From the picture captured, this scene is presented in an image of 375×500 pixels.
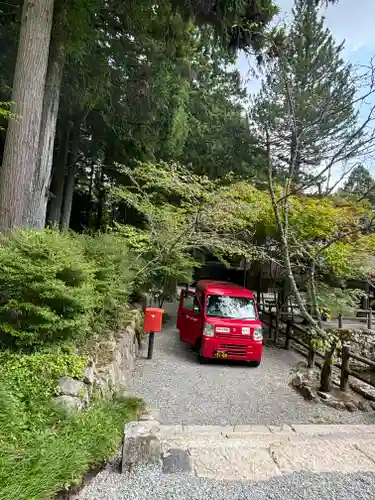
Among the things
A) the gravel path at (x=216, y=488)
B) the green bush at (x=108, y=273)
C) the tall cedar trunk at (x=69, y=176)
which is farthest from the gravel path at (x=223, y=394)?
the tall cedar trunk at (x=69, y=176)

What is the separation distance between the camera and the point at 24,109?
496cm

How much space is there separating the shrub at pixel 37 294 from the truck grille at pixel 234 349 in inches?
150

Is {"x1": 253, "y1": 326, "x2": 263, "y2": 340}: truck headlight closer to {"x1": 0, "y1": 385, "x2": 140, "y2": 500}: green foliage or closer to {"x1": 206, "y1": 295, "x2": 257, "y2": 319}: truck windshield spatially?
{"x1": 206, "y1": 295, "x2": 257, "y2": 319}: truck windshield

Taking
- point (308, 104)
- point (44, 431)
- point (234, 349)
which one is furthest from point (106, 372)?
point (308, 104)

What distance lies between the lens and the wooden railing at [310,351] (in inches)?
221

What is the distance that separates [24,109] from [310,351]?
7.13m

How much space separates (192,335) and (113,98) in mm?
5878

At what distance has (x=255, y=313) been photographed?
23.7 ft

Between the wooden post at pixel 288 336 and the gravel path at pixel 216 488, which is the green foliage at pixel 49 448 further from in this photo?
the wooden post at pixel 288 336

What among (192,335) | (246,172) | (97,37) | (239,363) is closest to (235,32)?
(97,37)

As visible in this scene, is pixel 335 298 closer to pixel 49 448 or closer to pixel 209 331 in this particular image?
pixel 209 331

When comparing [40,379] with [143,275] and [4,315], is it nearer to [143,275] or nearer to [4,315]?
[4,315]

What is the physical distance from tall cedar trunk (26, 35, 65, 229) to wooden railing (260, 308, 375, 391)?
5447 mm

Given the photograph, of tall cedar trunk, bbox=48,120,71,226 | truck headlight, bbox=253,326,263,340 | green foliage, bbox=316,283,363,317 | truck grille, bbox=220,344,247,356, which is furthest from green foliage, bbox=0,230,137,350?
tall cedar trunk, bbox=48,120,71,226
